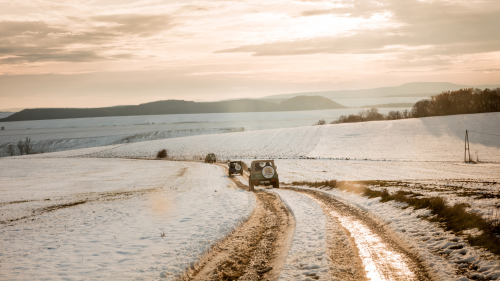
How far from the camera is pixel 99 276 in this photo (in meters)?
7.72

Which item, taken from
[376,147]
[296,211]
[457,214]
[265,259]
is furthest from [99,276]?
[376,147]

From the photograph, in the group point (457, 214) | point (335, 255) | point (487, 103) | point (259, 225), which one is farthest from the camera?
point (487, 103)

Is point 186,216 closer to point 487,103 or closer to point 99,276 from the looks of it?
point 99,276

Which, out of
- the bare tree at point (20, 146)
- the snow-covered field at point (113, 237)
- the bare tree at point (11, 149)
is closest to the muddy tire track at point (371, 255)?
the snow-covered field at point (113, 237)

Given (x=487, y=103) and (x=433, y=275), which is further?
(x=487, y=103)

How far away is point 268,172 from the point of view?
81.4 feet

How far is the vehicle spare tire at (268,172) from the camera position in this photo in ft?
80.8

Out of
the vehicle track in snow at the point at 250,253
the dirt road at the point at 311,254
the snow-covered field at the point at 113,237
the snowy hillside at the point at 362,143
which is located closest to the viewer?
the dirt road at the point at 311,254

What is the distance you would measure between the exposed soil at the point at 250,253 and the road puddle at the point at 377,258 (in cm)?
201

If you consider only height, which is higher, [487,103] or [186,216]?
[487,103]

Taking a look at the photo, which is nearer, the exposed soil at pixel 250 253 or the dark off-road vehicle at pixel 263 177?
the exposed soil at pixel 250 253

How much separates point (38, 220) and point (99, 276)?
945 cm

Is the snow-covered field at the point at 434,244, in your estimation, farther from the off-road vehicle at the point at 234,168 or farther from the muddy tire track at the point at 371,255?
the off-road vehicle at the point at 234,168

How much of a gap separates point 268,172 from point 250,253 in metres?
15.9
